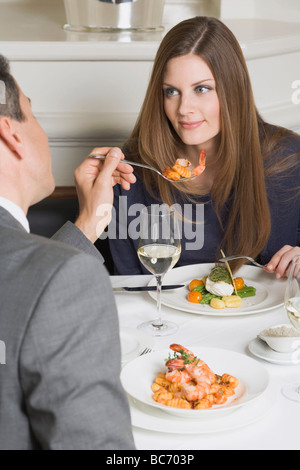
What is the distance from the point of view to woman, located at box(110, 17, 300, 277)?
77.6 inches

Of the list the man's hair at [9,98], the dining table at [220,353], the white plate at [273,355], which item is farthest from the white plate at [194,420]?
the man's hair at [9,98]

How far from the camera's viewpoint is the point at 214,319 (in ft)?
4.58

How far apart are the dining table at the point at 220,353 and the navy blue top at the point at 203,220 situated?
46cm

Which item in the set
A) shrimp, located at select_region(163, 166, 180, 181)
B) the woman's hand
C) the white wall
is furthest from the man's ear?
the white wall

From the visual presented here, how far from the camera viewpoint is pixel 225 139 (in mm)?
2035

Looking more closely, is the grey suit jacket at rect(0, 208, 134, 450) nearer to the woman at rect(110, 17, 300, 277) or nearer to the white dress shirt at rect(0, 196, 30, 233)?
the white dress shirt at rect(0, 196, 30, 233)

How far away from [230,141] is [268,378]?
42.7 inches

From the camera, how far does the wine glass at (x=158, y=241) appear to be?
4.47 feet

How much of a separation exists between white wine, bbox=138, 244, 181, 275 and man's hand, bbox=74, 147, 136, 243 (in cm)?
25

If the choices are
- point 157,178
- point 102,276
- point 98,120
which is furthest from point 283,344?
point 98,120

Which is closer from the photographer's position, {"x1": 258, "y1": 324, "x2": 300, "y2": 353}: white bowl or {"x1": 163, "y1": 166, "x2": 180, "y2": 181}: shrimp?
{"x1": 258, "y1": 324, "x2": 300, "y2": 353}: white bowl

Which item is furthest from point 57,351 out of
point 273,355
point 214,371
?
point 273,355
